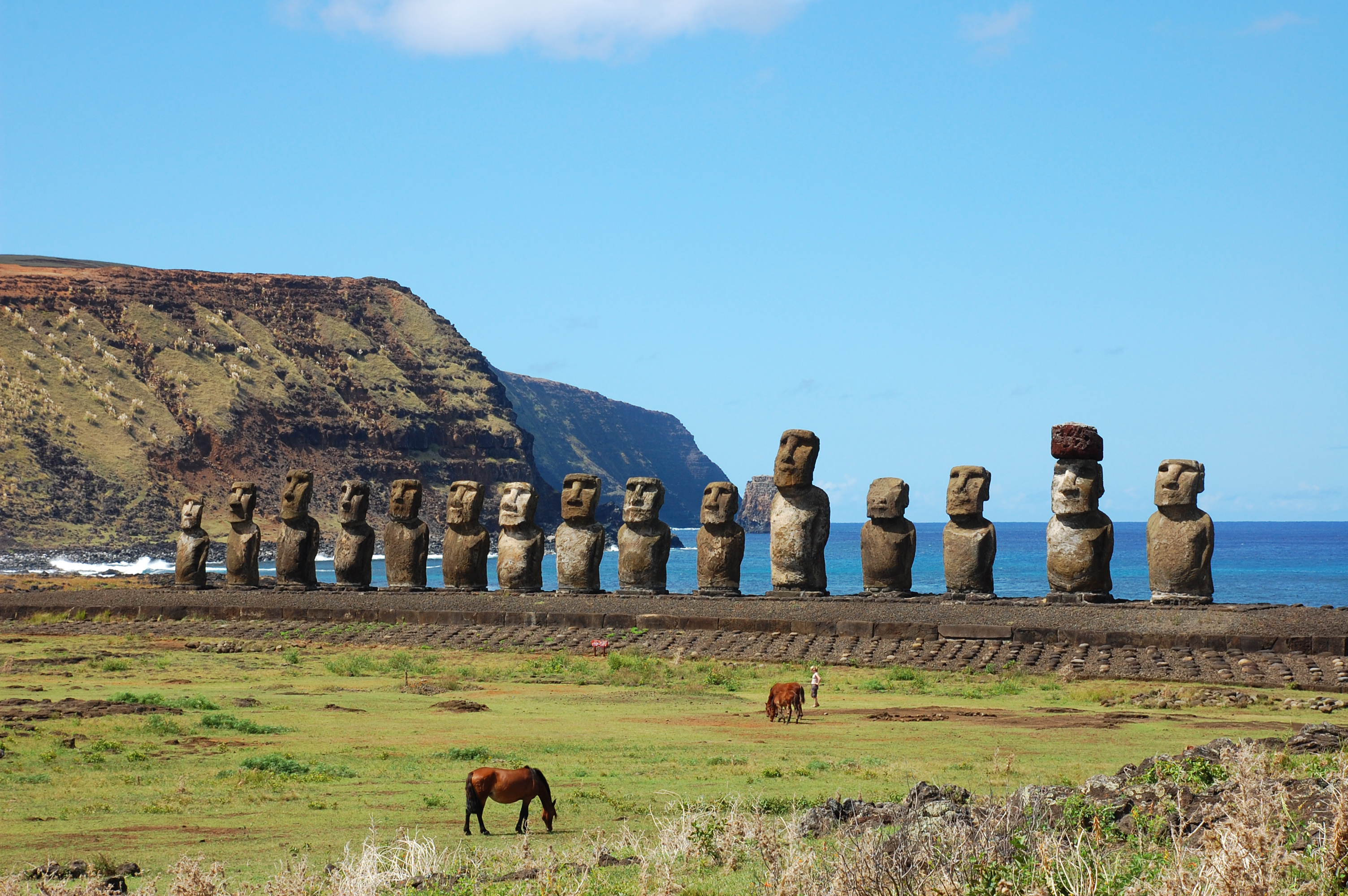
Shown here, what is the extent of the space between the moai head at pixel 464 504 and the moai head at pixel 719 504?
16.3 ft

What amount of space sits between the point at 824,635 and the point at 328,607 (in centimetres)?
1039

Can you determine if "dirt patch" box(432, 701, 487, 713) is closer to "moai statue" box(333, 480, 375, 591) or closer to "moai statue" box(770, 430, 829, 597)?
"moai statue" box(770, 430, 829, 597)

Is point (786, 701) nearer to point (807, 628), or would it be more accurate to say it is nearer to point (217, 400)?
Result: point (807, 628)

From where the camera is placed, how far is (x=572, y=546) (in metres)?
26.3

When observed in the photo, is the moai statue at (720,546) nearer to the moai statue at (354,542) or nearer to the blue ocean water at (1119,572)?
the moai statue at (354,542)

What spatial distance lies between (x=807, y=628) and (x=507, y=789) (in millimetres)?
13057

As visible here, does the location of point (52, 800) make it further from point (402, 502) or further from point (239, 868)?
point (402, 502)

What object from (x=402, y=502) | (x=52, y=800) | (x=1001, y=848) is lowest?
(x=52, y=800)

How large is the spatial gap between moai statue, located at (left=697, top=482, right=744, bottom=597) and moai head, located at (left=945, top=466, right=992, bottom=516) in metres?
3.86

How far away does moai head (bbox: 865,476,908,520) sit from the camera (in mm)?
22812

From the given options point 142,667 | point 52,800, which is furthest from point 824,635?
point 52,800

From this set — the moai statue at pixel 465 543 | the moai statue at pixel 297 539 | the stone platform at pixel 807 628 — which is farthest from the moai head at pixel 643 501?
the moai statue at pixel 297 539

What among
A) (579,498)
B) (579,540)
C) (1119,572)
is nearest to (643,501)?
(579,498)

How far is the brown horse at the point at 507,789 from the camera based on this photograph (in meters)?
9.49
